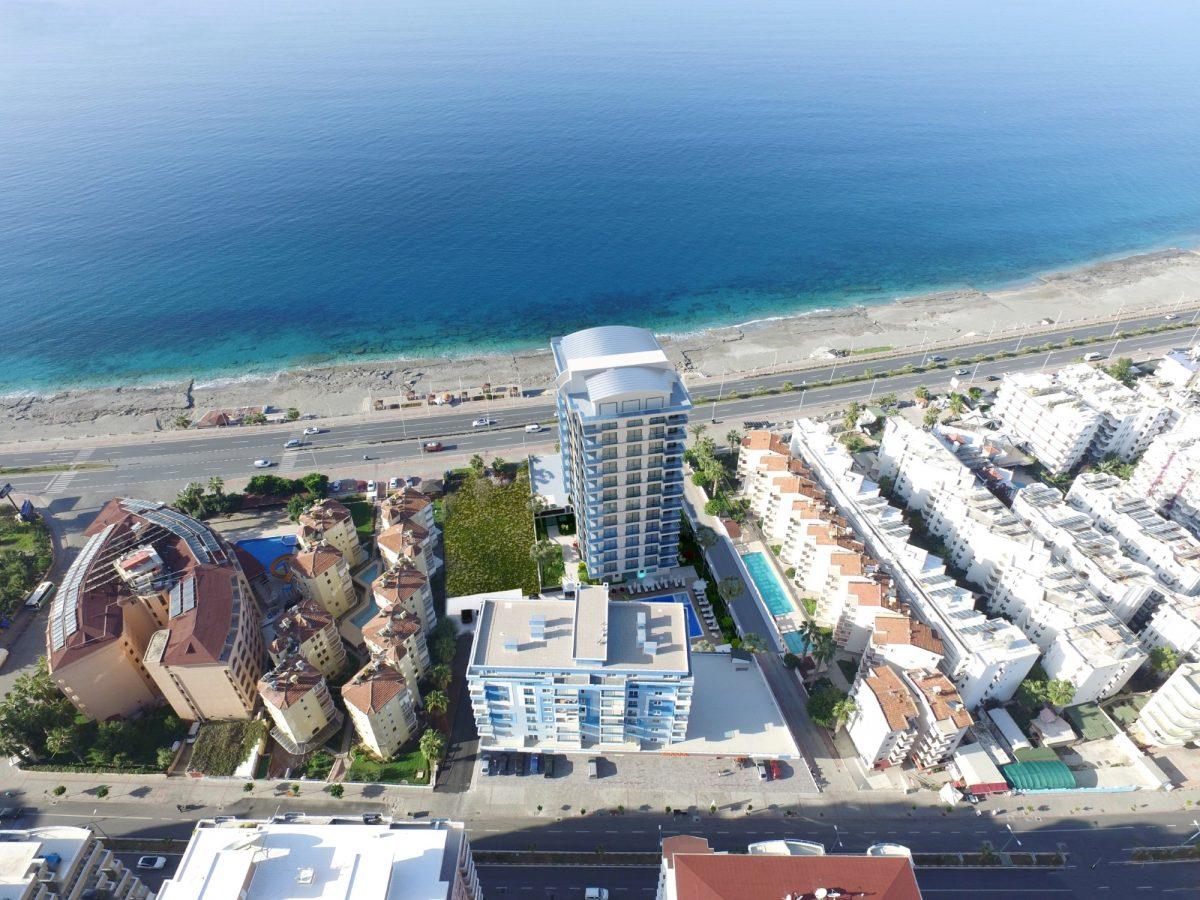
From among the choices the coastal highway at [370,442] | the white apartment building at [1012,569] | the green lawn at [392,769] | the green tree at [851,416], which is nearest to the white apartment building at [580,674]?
the green lawn at [392,769]

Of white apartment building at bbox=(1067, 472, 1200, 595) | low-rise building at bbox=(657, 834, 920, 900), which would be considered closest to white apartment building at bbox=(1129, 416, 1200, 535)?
white apartment building at bbox=(1067, 472, 1200, 595)

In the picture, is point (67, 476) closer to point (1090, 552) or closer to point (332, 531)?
point (332, 531)

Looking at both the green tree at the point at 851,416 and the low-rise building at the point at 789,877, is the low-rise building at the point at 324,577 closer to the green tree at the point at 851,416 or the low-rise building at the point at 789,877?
the low-rise building at the point at 789,877

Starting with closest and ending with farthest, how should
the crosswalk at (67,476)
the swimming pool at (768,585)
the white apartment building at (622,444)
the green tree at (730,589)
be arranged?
the white apartment building at (622,444), the green tree at (730,589), the swimming pool at (768,585), the crosswalk at (67,476)

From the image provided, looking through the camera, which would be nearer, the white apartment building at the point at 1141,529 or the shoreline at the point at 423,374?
the white apartment building at the point at 1141,529

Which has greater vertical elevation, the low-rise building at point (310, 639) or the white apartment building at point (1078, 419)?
the white apartment building at point (1078, 419)

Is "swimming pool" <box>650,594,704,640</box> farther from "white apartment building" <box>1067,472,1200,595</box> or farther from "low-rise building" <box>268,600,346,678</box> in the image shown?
"white apartment building" <box>1067,472,1200,595</box>
